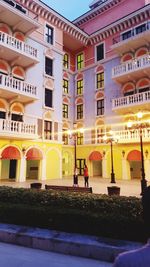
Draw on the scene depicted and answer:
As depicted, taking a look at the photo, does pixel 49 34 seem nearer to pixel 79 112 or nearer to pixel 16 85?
pixel 16 85

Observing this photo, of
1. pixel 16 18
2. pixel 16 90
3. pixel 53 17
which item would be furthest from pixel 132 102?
pixel 16 18

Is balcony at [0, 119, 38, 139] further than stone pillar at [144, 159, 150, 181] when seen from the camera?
No

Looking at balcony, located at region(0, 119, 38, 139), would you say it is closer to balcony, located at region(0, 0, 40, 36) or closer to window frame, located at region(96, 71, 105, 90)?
balcony, located at region(0, 0, 40, 36)

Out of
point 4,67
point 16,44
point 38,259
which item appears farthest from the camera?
point 4,67

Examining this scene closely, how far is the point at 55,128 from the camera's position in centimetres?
2433

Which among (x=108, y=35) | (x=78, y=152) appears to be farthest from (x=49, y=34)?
(x=78, y=152)

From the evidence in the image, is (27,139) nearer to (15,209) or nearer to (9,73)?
(9,73)

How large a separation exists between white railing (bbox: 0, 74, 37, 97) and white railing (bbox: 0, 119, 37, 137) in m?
2.72

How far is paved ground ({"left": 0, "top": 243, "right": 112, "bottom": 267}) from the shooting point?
4477 mm

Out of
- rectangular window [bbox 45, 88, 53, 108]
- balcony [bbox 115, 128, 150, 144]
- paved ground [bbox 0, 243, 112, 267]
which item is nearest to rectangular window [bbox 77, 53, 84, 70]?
rectangular window [bbox 45, 88, 53, 108]

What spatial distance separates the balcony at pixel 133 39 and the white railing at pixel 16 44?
29.6ft

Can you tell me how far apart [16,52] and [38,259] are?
1815 centimetres

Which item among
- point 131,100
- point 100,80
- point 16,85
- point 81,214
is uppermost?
point 100,80

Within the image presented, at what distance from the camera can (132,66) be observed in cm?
2270
